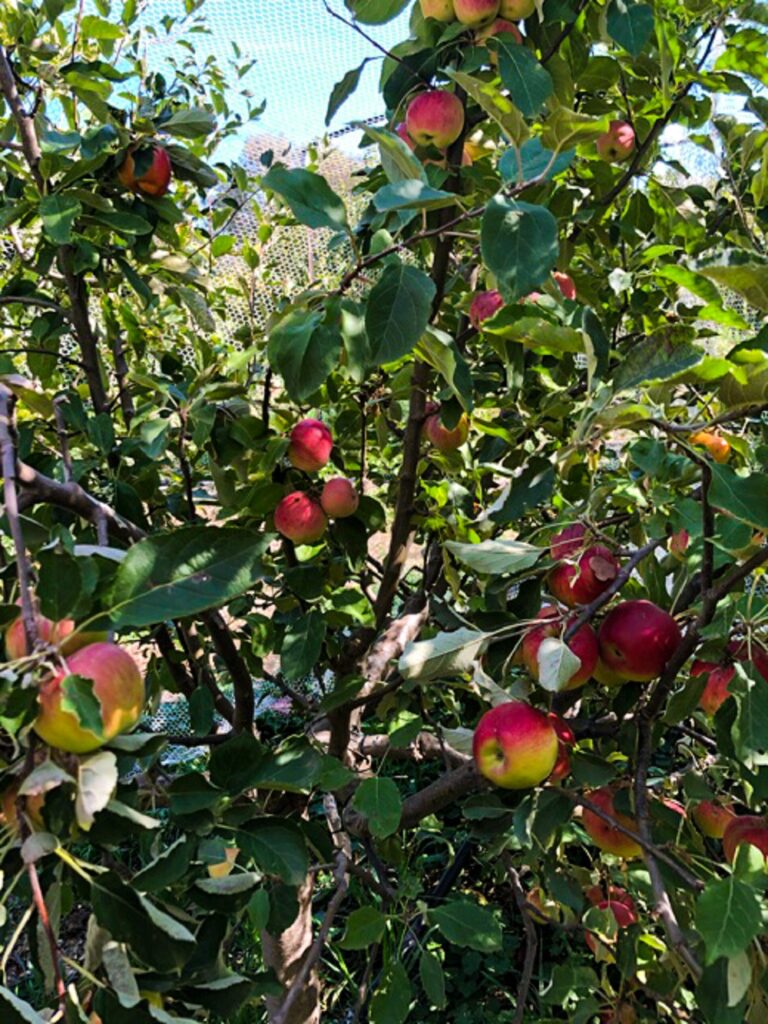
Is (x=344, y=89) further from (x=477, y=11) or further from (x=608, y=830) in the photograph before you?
(x=608, y=830)

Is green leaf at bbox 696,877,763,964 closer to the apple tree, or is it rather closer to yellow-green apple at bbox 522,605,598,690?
the apple tree

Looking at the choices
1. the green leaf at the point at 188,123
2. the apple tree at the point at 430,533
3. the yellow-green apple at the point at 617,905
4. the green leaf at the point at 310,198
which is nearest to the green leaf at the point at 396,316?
the apple tree at the point at 430,533

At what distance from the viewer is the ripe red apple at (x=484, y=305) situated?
0.96 m

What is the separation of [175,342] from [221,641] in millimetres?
1429

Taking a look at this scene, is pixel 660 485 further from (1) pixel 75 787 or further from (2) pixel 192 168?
(2) pixel 192 168

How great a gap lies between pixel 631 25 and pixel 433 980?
1127 millimetres

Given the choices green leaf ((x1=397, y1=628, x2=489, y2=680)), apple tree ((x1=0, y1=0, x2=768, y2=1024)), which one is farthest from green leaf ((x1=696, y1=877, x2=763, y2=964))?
green leaf ((x1=397, y1=628, x2=489, y2=680))

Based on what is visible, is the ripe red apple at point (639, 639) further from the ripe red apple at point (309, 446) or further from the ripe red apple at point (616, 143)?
the ripe red apple at point (616, 143)

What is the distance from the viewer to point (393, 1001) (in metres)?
0.98

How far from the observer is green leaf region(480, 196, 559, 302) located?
0.65 m

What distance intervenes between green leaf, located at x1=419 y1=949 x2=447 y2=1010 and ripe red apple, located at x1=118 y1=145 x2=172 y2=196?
1.11 m

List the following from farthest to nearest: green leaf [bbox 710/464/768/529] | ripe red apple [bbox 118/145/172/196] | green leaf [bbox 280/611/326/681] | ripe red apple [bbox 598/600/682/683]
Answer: ripe red apple [bbox 118/145/172/196] < green leaf [bbox 280/611/326/681] < ripe red apple [bbox 598/600/682/683] < green leaf [bbox 710/464/768/529]

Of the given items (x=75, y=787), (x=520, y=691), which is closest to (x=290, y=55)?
(x=520, y=691)

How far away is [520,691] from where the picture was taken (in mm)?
861
